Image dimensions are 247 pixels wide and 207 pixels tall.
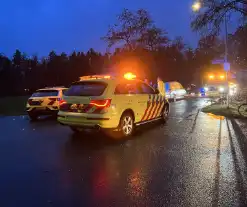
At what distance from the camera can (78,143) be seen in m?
8.75

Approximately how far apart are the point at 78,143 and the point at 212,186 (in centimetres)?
452

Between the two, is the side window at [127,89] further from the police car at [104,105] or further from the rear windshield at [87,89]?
the rear windshield at [87,89]

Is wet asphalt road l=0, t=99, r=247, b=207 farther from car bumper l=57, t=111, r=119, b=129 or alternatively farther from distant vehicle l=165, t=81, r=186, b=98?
distant vehicle l=165, t=81, r=186, b=98

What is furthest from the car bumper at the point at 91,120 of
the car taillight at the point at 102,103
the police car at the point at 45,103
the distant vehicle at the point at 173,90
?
the distant vehicle at the point at 173,90

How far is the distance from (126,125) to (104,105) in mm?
1171

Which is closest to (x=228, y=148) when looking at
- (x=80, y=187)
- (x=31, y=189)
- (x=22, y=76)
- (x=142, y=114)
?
(x=142, y=114)

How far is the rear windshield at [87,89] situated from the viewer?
920 centimetres

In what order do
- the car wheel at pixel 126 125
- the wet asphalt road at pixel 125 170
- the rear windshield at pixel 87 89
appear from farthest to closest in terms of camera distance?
1. the car wheel at pixel 126 125
2. the rear windshield at pixel 87 89
3. the wet asphalt road at pixel 125 170

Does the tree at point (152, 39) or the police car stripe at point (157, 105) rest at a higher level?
the tree at point (152, 39)

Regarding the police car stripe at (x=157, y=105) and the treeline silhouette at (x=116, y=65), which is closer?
the police car stripe at (x=157, y=105)

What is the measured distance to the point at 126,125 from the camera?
9.70 m

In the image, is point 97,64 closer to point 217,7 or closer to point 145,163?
point 217,7

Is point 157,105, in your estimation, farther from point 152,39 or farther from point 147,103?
point 152,39

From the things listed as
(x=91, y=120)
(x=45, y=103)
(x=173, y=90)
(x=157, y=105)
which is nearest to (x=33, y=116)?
(x=45, y=103)
